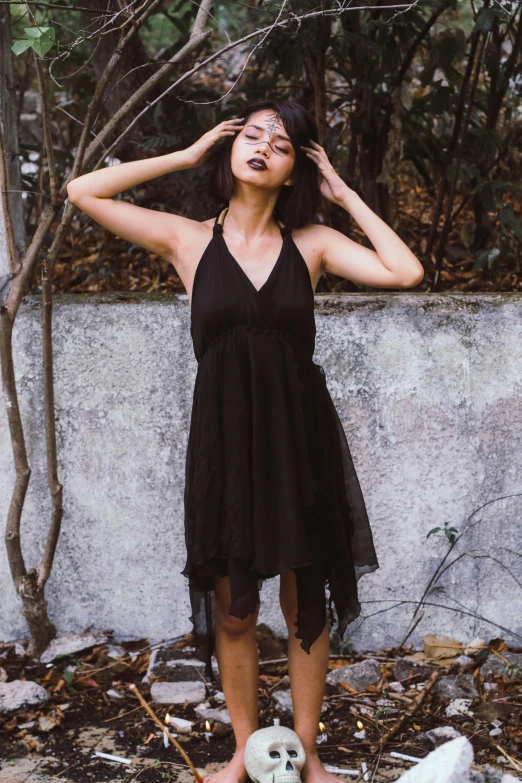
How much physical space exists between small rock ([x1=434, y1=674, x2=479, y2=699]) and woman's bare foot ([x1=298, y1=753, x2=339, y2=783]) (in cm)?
68

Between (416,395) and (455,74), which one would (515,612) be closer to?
(416,395)

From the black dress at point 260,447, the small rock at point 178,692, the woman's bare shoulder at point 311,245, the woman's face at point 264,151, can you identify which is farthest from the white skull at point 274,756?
the woman's face at point 264,151

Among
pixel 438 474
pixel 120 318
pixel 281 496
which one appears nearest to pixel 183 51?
pixel 120 318

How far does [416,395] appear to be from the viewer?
3264mm

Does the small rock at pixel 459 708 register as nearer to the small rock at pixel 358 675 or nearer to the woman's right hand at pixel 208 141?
the small rock at pixel 358 675

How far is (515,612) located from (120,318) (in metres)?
1.92

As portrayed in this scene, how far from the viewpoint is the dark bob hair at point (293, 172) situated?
2539mm

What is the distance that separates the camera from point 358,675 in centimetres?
321

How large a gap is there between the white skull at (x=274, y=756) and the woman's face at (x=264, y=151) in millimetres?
1589

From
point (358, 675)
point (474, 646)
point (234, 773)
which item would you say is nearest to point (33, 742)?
point (234, 773)

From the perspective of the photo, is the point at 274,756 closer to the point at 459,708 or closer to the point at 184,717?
the point at 184,717

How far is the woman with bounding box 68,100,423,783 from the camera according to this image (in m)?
2.43

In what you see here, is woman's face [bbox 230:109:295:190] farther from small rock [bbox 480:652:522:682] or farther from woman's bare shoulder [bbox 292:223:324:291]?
small rock [bbox 480:652:522:682]

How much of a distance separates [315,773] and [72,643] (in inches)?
47.3
